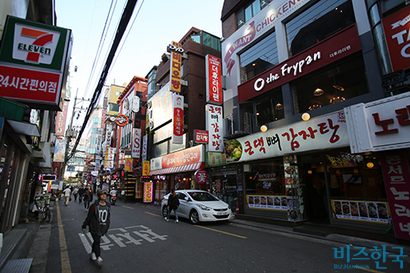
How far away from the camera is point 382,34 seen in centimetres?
727

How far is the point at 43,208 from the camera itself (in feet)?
37.8

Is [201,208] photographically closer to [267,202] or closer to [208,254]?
[267,202]

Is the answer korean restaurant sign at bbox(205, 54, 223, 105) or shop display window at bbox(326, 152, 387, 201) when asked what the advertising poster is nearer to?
korean restaurant sign at bbox(205, 54, 223, 105)

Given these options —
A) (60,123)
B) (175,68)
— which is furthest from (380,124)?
(60,123)

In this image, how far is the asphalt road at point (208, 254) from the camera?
15.9 feet

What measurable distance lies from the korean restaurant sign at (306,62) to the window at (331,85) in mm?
385

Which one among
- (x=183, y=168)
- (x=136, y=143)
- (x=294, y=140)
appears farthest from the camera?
(x=136, y=143)

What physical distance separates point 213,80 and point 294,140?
7121 millimetres

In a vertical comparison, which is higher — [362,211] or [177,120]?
[177,120]

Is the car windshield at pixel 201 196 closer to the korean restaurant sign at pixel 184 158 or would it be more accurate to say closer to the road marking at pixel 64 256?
the korean restaurant sign at pixel 184 158

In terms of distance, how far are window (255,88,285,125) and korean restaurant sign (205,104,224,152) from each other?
255 cm

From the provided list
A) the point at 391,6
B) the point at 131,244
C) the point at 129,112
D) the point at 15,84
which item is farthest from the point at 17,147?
the point at 129,112

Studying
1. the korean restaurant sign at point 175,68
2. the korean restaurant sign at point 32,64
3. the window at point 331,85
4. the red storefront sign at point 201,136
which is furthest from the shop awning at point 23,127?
the korean restaurant sign at point 175,68

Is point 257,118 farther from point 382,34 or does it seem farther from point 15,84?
point 15,84
